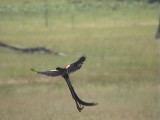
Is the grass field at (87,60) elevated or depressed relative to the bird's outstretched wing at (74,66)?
depressed

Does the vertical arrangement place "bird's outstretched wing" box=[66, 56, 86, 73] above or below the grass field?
above

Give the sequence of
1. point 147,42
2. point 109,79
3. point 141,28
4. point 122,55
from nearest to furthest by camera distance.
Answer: point 109,79 → point 122,55 → point 147,42 → point 141,28

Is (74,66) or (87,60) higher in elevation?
(74,66)

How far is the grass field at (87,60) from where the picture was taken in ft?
31.6

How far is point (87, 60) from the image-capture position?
47.5 ft

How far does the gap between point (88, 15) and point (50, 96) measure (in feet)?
51.1

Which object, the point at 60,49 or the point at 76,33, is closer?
the point at 60,49

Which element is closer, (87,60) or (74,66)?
(74,66)

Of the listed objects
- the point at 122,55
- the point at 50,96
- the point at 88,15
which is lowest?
the point at 88,15

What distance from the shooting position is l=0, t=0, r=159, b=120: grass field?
9.62 meters

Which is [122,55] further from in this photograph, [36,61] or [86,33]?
[86,33]

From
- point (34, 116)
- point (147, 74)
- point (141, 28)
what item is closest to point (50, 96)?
point (34, 116)

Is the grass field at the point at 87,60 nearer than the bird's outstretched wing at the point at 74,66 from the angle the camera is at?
No

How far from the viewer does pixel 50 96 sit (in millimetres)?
10688
